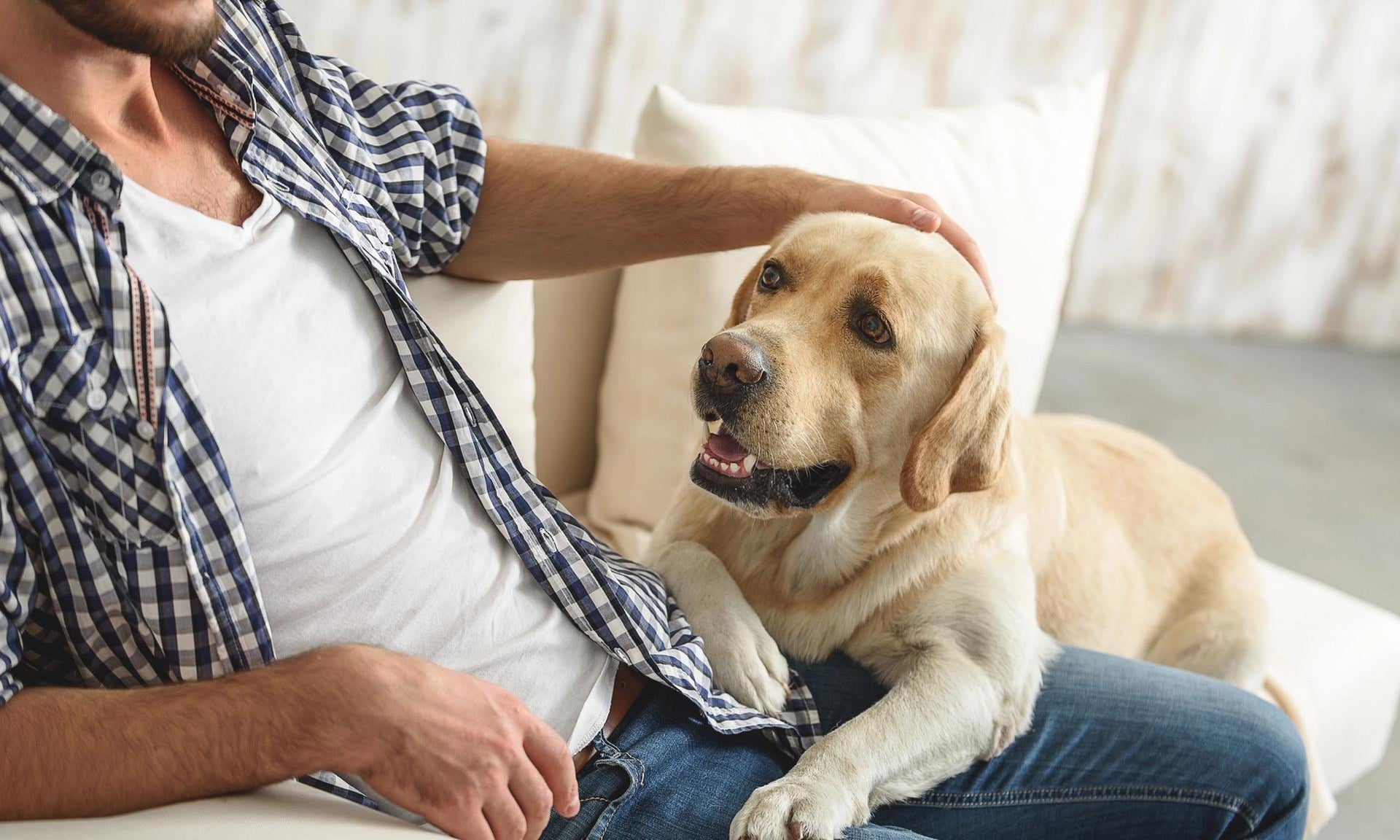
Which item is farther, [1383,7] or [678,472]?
[1383,7]

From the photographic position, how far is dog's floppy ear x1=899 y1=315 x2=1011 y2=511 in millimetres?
1305

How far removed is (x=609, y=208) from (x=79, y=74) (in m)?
0.62

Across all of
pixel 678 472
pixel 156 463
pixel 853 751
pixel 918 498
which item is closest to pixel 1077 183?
pixel 678 472

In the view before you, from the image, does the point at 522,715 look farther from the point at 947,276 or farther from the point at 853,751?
the point at 947,276

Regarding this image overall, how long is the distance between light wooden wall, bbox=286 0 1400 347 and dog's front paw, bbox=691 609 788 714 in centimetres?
164

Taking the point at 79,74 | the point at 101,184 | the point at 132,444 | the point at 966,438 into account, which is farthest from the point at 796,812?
the point at 79,74

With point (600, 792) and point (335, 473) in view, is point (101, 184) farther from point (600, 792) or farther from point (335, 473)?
point (600, 792)

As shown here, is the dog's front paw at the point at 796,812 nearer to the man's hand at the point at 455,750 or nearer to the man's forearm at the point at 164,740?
the man's hand at the point at 455,750

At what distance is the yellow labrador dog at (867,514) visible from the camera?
127 centimetres

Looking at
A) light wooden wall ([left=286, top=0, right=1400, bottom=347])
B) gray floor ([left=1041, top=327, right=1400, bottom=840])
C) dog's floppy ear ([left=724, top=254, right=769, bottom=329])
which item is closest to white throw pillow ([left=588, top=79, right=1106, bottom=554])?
dog's floppy ear ([left=724, top=254, right=769, bottom=329])

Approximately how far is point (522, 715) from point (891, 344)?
0.57 meters

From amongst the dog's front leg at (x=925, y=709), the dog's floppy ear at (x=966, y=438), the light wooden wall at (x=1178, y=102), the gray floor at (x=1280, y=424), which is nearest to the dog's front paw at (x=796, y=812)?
the dog's front leg at (x=925, y=709)

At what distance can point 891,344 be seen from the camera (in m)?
1.33

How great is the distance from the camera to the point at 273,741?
38.3 inches
